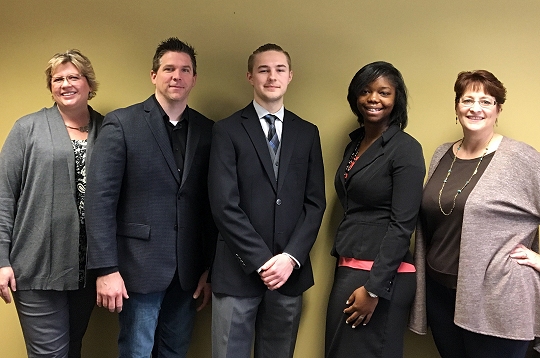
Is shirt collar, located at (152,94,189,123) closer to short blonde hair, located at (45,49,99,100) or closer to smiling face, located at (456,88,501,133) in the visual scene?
short blonde hair, located at (45,49,99,100)

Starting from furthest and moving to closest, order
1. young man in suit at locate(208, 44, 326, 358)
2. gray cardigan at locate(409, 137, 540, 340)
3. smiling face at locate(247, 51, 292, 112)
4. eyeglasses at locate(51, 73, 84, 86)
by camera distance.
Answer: eyeglasses at locate(51, 73, 84, 86) < smiling face at locate(247, 51, 292, 112) < young man in suit at locate(208, 44, 326, 358) < gray cardigan at locate(409, 137, 540, 340)

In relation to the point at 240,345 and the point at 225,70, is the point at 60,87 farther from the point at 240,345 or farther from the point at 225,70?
the point at 240,345

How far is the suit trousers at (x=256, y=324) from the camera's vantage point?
1.71 meters

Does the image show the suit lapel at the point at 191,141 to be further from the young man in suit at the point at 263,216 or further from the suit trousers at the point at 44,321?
the suit trousers at the point at 44,321

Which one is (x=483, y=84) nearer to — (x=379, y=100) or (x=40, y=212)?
(x=379, y=100)

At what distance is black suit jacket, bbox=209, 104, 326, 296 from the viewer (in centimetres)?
166

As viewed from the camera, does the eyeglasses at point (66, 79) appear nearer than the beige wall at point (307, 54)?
Yes

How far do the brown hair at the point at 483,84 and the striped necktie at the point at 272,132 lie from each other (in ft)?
2.49

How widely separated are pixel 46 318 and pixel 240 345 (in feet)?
2.68

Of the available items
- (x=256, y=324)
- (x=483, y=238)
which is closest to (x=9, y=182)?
(x=256, y=324)

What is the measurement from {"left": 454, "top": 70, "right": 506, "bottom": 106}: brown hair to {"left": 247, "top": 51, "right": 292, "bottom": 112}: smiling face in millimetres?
711

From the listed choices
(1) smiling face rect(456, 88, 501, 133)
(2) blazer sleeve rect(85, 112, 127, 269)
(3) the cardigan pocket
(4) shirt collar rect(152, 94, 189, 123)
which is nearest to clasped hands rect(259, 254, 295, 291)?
(3) the cardigan pocket

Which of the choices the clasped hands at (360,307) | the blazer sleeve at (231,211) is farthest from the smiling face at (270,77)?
the clasped hands at (360,307)

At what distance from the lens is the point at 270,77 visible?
1.77 meters
